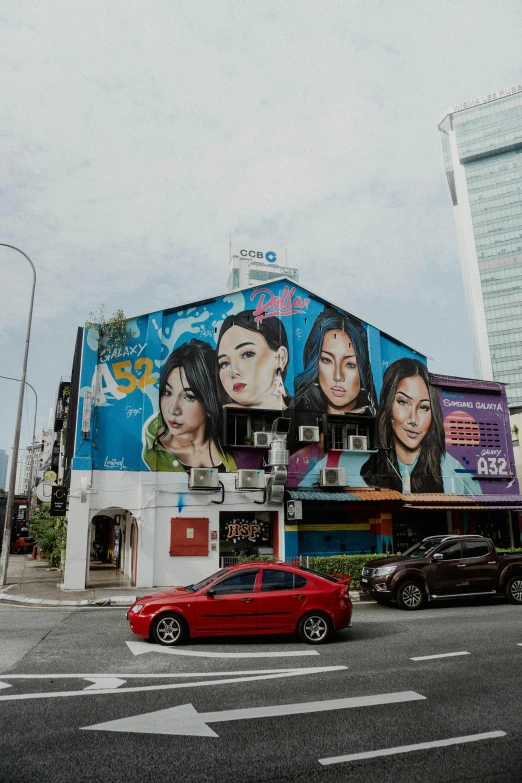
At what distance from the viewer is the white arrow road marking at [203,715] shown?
6621 millimetres

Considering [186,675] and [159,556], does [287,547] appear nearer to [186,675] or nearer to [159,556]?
[159,556]

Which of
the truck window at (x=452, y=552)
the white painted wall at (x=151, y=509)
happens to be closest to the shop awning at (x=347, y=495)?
the white painted wall at (x=151, y=509)

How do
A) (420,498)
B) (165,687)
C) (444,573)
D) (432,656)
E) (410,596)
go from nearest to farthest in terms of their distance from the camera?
(165,687) < (432,656) < (410,596) < (444,573) < (420,498)

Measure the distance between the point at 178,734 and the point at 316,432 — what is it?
16.3 metres

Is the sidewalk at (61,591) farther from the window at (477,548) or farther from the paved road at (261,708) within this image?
the window at (477,548)

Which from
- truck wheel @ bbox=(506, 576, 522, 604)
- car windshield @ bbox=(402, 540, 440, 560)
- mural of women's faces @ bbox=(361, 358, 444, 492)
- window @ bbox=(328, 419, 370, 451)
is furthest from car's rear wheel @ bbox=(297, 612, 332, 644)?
mural of women's faces @ bbox=(361, 358, 444, 492)

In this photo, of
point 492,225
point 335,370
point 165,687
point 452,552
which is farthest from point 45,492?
point 492,225

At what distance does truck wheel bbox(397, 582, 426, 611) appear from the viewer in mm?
15336

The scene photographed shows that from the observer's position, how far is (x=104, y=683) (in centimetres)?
849

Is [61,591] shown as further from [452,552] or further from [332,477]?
[452,552]

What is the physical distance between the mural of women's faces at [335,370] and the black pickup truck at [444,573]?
26.6 ft

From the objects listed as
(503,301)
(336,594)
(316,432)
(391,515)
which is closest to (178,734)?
(336,594)

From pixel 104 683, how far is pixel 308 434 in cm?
1452

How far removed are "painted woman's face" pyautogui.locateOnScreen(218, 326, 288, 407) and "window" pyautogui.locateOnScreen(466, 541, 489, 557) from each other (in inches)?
372
